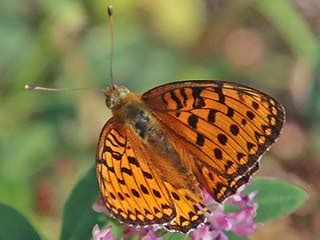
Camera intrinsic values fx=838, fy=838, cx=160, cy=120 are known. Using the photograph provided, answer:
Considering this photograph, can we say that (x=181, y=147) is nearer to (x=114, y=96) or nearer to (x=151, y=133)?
(x=151, y=133)

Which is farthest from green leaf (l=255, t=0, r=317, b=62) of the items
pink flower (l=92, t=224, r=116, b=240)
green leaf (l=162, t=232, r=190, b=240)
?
pink flower (l=92, t=224, r=116, b=240)

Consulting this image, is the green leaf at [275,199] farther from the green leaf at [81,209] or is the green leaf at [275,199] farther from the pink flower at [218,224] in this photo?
the green leaf at [81,209]

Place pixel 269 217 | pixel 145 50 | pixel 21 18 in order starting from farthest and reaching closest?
pixel 145 50, pixel 21 18, pixel 269 217

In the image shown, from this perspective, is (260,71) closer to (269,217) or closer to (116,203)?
(269,217)

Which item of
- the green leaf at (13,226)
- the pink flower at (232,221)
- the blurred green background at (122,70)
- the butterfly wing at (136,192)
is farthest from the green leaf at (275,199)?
the blurred green background at (122,70)

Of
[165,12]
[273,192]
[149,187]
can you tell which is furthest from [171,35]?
[149,187]

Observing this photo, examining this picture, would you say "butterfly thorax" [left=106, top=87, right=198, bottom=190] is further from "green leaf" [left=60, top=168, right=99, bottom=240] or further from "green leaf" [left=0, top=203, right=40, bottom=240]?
"green leaf" [left=0, top=203, right=40, bottom=240]

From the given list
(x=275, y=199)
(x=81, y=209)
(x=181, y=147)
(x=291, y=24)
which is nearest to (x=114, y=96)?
(x=181, y=147)
